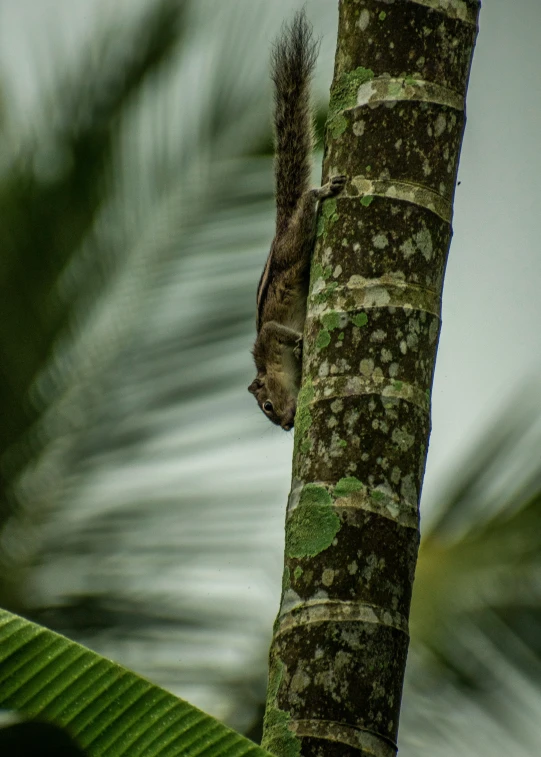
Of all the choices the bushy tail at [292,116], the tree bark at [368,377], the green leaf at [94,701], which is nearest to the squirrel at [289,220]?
the bushy tail at [292,116]

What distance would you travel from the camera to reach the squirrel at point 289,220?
489cm

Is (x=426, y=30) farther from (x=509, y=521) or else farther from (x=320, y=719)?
(x=509, y=521)

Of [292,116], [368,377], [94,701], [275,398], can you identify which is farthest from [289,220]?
[94,701]

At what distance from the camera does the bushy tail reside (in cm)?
485

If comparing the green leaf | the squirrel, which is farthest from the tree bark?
the squirrel

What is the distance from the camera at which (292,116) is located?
203 inches

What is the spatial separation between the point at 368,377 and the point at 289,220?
2428mm

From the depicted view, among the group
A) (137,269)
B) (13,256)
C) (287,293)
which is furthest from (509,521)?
(13,256)

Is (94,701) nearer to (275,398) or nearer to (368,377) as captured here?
(368,377)

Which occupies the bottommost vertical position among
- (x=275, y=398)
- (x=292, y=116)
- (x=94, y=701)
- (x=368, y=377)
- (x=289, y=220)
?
(x=94, y=701)

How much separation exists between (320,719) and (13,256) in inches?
119

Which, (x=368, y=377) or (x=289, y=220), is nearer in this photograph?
(x=368, y=377)

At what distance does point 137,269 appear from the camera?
5.29 meters

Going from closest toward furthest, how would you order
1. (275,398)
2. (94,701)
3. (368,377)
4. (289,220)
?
(94,701)
(368,377)
(289,220)
(275,398)
